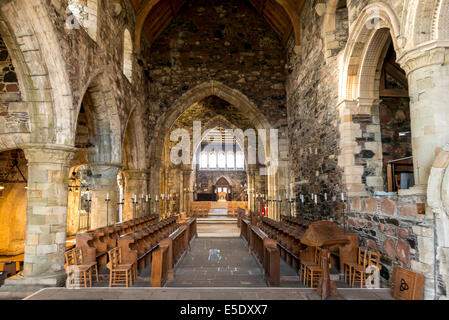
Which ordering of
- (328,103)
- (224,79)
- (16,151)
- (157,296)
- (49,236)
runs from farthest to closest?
(224,79)
(16,151)
(328,103)
(49,236)
(157,296)

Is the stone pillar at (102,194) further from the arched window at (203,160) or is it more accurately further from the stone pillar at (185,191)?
the arched window at (203,160)

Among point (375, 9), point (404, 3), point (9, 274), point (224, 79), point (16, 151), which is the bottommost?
point (9, 274)

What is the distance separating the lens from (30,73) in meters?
5.44

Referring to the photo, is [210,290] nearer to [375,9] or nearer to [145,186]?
[375,9]

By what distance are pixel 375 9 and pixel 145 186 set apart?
32.1ft

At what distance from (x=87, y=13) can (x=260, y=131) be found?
8.19 m

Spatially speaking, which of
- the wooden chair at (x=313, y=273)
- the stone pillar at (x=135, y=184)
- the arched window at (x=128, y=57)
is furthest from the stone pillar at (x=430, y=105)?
the stone pillar at (x=135, y=184)

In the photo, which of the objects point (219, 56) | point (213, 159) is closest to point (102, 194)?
point (219, 56)

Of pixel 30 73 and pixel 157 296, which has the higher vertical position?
pixel 30 73

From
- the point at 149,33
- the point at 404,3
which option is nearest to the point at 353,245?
the point at 404,3

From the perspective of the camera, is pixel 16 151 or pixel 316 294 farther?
pixel 16 151

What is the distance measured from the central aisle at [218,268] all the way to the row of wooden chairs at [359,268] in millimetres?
1395

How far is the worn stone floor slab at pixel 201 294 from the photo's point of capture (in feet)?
12.8

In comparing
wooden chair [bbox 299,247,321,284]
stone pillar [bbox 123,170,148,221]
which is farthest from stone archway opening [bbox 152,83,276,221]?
wooden chair [bbox 299,247,321,284]
